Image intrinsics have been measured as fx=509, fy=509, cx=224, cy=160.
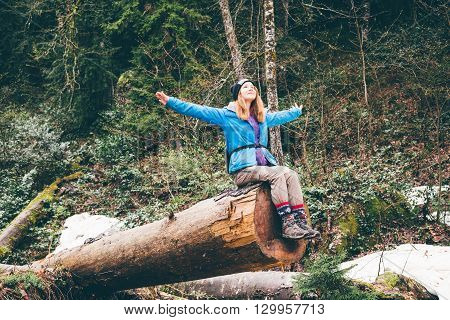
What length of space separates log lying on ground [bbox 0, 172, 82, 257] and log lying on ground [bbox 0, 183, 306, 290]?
19.6ft

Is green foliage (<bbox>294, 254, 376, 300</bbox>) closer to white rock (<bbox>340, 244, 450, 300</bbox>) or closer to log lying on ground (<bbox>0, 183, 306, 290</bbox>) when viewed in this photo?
log lying on ground (<bbox>0, 183, 306, 290</bbox>)

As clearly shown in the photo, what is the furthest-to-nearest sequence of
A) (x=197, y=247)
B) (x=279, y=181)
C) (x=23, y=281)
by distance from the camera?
(x=23, y=281) < (x=197, y=247) < (x=279, y=181)

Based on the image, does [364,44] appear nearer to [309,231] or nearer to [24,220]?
[24,220]

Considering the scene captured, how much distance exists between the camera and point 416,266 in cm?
740

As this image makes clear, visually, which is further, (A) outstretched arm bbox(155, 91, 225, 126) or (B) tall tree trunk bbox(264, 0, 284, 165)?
(B) tall tree trunk bbox(264, 0, 284, 165)

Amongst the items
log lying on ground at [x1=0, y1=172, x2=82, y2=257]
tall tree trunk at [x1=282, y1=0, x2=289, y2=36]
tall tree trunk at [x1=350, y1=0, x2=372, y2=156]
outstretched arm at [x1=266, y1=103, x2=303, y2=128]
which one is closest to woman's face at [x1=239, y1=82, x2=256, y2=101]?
outstretched arm at [x1=266, y1=103, x2=303, y2=128]

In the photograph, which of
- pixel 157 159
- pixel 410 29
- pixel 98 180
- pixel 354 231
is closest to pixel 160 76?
pixel 157 159

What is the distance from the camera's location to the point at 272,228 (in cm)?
486

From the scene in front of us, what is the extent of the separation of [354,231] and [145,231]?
196 inches

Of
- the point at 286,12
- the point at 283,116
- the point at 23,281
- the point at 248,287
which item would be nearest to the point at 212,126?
the point at 286,12

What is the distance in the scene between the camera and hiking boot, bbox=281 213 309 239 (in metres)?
4.61

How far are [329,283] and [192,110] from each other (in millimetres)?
Result: 2381

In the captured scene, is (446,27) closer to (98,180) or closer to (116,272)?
(98,180)

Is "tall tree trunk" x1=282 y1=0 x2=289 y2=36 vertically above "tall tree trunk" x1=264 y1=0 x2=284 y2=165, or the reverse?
"tall tree trunk" x1=282 y1=0 x2=289 y2=36
